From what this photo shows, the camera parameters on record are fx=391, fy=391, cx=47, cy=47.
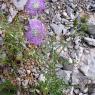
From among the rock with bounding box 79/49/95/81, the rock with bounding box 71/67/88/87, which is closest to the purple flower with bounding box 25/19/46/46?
the rock with bounding box 71/67/88/87

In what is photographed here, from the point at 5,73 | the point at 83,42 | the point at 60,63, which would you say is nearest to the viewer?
the point at 5,73

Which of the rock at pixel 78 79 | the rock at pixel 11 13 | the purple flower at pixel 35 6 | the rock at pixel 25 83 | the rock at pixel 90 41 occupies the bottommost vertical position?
the rock at pixel 78 79

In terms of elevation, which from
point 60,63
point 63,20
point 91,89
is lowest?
point 91,89

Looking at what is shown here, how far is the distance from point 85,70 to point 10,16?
1084 mm

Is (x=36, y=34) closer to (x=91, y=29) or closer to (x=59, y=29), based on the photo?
(x=59, y=29)

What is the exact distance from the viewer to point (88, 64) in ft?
14.8

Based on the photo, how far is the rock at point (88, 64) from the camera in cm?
439

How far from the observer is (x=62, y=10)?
5.02 m

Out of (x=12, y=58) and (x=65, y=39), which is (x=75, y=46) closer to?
(x=65, y=39)

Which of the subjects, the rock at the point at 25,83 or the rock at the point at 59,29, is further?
the rock at the point at 59,29

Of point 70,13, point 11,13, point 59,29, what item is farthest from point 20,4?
point 70,13

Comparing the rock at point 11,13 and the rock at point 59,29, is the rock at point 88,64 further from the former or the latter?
the rock at point 11,13

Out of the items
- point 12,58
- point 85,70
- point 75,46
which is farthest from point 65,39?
point 12,58

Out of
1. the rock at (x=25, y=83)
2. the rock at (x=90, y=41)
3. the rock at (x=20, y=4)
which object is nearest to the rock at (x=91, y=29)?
the rock at (x=90, y=41)
